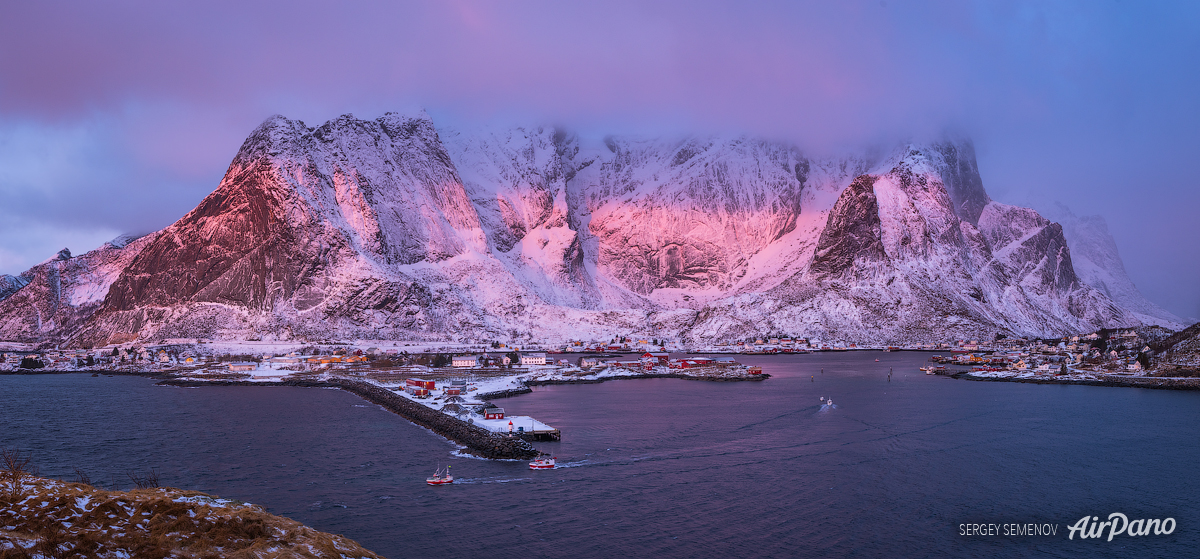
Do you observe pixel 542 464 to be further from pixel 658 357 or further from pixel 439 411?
pixel 658 357

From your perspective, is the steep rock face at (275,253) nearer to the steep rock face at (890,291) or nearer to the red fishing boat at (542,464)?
Answer: the steep rock face at (890,291)

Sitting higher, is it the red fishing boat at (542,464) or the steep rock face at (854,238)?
the steep rock face at (854,238)

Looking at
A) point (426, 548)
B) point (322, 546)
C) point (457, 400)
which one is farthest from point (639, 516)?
point (457, 400)

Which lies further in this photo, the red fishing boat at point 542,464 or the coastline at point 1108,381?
the coastline at point 1108,381

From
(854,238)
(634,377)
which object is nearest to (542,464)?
(634,377)

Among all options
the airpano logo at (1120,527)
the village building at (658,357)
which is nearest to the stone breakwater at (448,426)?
the airpano logo at (1120,527)

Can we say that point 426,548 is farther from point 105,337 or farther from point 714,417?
point 105,337
